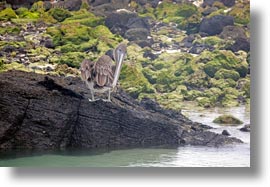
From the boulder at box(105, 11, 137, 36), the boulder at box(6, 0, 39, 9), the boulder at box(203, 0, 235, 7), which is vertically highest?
the boulder at box(203, 0, 235, 7)

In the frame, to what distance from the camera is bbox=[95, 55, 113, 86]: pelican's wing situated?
529 centimetres

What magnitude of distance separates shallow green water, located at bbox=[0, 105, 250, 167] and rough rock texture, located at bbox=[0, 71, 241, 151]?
63 millimetres

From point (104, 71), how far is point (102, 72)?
18 mm

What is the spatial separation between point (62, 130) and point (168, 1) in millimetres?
1346

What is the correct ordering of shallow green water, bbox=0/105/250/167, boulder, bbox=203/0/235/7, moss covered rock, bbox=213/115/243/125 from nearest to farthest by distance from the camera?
1. shallow green water, bbox=0/105/250/167
2. moss covered rock, bbox=213/115/243/125
3. boulder, bbox=203/0/235/7

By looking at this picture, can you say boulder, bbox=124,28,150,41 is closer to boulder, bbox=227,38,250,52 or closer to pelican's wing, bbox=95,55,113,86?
pelican's wing, bbox=95,55,113,86

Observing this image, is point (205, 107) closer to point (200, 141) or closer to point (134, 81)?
point (200, 141)

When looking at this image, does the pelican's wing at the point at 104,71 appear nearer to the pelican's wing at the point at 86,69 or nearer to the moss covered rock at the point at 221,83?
the pelican's wing at the point at 86,69

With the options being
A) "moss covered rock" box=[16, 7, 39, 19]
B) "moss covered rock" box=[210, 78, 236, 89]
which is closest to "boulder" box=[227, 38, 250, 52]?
"moss covered rock" box=[210, 78, 236, 89]

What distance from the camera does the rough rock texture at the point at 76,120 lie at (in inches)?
202

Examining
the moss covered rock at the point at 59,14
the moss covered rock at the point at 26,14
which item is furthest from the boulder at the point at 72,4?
the moss covered rock at the point at 26,14

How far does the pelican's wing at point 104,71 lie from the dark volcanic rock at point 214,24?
0.80 m

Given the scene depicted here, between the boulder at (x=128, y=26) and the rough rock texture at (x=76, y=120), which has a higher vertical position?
the boulder at (x=128, y=26)

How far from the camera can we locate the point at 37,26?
5.43m
